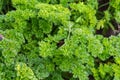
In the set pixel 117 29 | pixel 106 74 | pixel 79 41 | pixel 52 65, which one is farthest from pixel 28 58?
pixel 117 29

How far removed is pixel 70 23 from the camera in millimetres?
2547

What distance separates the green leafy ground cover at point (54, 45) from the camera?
233 cm

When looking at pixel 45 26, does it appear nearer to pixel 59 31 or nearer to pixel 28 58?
pixel 59 31

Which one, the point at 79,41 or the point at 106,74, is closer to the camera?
the point at 79,41

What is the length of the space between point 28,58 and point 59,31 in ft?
1.08

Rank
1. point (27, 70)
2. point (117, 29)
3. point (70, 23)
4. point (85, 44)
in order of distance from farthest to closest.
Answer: point (117, 29) < point (70, 23) < point (85, 44) < point (27, 70)

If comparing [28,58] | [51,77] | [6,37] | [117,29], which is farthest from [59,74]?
[117,29]

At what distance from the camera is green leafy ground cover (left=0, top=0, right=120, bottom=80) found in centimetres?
233

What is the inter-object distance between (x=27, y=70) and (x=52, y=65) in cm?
26

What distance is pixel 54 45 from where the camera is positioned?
2418 mm

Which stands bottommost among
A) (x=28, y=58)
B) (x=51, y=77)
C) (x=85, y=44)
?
(x=51, y=77)

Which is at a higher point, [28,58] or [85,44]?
[85,44]

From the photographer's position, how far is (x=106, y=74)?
8.36 ft

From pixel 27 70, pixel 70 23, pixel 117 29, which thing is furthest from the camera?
pixel 117 29
